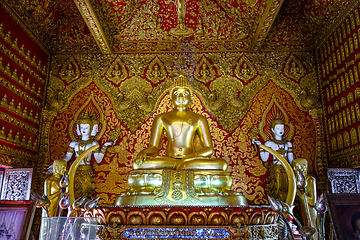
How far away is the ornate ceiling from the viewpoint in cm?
504

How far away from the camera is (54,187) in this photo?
3803 millimetres

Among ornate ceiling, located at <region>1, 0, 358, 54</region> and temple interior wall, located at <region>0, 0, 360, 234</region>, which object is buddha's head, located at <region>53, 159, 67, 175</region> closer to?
temple interior wall, located at <region>0, 0, 360, 234</region>

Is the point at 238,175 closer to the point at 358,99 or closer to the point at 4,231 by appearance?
the point at 358,99

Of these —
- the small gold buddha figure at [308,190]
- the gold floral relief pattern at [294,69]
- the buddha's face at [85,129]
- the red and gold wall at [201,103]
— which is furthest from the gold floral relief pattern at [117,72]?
the small gold buddha figure at [308,190]

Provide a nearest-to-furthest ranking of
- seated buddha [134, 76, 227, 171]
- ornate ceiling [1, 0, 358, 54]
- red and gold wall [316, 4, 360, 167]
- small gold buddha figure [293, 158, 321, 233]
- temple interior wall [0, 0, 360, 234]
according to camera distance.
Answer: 1. small gold buddha figure [293, 158, 321, 233]
2. red and gold wall [316, 4, 360, 167]
3. seated buddha [134, 76, 227, 171]
4. temple interior wall [0, 0, 360, 234]
5. ornate ceiling [1, 0, 358, 54]

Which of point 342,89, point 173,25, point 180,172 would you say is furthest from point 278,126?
point 173,25

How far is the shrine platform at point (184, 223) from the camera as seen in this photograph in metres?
2.62

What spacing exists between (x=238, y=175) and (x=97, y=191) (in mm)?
2379

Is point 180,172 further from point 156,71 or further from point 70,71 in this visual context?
point 70,71

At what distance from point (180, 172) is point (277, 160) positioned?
78.7 inches

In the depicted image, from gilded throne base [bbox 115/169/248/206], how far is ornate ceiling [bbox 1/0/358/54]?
2456mm

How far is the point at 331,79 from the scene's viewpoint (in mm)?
4875

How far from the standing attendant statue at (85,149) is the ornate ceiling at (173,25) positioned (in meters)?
1.36

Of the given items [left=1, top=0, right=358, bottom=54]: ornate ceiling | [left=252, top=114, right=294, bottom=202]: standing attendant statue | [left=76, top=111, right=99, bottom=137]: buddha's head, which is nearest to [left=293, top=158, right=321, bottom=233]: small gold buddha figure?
[left=252, top=114, right=294, bottom=202]: standing attendant statue
